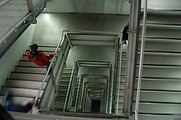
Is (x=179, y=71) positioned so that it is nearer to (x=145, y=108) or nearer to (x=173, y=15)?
(x=145, y=108)

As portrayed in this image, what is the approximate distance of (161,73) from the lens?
110 inches

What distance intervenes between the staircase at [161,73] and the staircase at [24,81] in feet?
7.76

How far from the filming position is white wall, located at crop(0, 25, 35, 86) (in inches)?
170

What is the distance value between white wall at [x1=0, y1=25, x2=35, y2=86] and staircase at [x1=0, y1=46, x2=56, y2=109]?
118 millimetres

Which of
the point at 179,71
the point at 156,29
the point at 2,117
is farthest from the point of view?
the point at 156,29

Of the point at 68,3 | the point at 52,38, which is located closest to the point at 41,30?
the point at 52,38

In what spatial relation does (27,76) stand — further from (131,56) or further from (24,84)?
(131,56)

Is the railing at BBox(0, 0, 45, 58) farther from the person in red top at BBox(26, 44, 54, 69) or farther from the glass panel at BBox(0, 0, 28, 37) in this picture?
the person in red top at BBox(26, 44, 54, 69)

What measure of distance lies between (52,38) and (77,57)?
101 centimetres

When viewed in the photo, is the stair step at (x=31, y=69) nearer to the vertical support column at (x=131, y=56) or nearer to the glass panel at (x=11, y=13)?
the glass panel at (x=11, y=13)

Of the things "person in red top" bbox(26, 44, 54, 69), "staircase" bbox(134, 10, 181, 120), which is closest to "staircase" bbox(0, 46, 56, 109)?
"person in red top" bbox(26, 44, 54, 69)

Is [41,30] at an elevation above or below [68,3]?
below

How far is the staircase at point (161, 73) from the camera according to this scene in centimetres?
266

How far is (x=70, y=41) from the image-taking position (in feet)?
17.7
